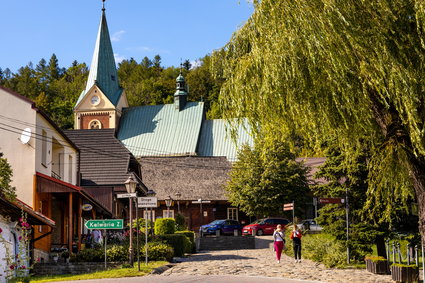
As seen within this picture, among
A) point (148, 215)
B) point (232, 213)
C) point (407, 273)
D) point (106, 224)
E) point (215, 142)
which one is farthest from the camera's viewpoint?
point (215, 142)

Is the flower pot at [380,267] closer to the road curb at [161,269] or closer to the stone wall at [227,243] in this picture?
the road curb at [161,269]

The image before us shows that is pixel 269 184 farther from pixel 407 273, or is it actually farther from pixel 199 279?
pixel 407 273

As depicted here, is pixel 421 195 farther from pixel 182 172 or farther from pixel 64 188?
pixel 182 172

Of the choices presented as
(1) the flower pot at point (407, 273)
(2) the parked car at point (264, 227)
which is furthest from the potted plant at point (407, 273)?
(2) the parked car at point (264, 227)

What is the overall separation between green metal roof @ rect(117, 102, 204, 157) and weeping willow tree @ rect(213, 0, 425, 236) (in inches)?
2189

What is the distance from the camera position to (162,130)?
73.1 meters

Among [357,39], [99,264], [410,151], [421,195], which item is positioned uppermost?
[357,39]

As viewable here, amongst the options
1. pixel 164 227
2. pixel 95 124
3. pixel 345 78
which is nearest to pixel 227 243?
pixel 164 227

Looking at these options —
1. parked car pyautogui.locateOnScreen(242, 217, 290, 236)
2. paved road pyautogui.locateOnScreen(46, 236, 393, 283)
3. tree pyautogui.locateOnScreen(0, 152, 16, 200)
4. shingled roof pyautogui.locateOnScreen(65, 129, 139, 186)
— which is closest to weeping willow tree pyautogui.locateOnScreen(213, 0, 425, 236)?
paved road pyautogui.locateOnScreen(46, 236, 393, 283)

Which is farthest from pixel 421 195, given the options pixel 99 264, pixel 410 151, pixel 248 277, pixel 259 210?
pixel 259 210

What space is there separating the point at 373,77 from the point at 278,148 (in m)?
39.9

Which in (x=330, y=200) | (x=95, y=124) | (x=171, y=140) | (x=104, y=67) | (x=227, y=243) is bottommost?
(x=227, y=243)

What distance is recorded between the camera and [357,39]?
466 inches

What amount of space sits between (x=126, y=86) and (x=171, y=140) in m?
44.5
